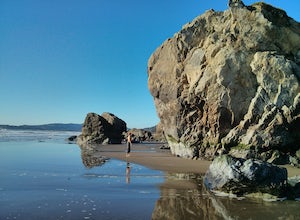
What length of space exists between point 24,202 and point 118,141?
36.9 metres

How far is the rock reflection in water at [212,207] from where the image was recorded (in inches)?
400

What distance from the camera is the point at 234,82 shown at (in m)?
24.2

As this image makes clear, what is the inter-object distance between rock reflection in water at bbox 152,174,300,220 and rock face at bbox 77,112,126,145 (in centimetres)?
3322

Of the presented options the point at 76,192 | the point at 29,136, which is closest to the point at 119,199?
the point at 76,192

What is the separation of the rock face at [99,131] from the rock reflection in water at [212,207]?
109 ft

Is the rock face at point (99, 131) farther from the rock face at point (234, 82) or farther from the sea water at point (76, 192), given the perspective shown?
the sea water at point (76, 192)

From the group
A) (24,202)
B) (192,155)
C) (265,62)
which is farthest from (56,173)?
(265,62)

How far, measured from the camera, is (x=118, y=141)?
4803 cm

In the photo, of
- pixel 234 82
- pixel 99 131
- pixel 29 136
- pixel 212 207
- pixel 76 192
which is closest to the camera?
pixel 212 207

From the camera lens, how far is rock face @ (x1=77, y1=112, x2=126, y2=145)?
4666 centimetres

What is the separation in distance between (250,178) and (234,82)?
1250 cm

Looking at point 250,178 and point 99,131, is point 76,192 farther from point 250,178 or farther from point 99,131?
point 99,131

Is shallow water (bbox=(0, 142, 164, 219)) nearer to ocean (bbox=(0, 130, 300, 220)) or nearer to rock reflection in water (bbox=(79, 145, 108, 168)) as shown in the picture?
ocean (bbox=(0, 130, 300, 220))

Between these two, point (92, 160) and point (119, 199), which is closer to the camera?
point (119, 199)
